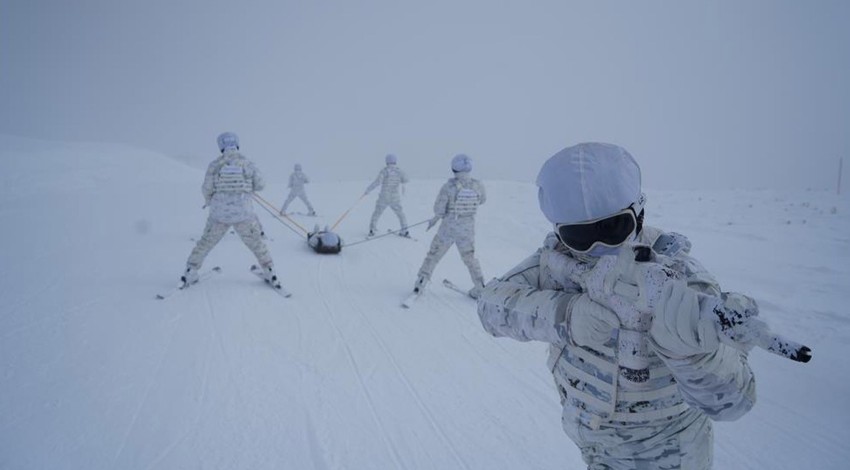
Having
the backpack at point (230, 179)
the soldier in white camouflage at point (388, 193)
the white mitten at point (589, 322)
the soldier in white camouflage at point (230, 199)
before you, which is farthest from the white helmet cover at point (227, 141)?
the white mitten at point (589, 322)

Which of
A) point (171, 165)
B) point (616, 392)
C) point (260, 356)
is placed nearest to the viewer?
point (616, 392)

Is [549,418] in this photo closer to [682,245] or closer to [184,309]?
[682,245]

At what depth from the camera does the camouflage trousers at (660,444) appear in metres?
1.58

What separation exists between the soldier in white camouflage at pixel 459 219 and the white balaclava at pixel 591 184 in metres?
4.55

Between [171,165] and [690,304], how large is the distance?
29.9 metres

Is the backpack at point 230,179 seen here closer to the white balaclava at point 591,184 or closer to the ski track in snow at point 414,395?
the ski track in snow at point 414,395

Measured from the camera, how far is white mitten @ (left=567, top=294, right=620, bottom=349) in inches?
56.1

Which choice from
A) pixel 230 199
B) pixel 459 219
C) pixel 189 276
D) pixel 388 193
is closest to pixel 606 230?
pixel 459 219

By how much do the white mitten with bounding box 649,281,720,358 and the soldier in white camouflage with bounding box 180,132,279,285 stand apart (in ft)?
19.8

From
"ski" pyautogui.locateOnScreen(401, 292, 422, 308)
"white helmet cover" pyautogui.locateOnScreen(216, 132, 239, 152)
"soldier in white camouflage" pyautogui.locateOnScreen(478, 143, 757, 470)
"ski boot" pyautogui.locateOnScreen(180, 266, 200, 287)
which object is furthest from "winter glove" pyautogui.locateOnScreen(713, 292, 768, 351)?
"ski boot" pyautogui.locateOnScreen(180, 266, 200, 287)

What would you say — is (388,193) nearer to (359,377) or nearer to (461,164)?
(461,164)

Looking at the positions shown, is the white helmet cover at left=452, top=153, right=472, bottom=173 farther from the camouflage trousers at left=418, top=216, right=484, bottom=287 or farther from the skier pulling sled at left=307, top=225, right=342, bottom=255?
the skier pulling sled at left=307, top=225, right=342, bottom=255

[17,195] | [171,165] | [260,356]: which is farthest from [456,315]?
[171,165]

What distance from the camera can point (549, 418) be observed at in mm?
3473
